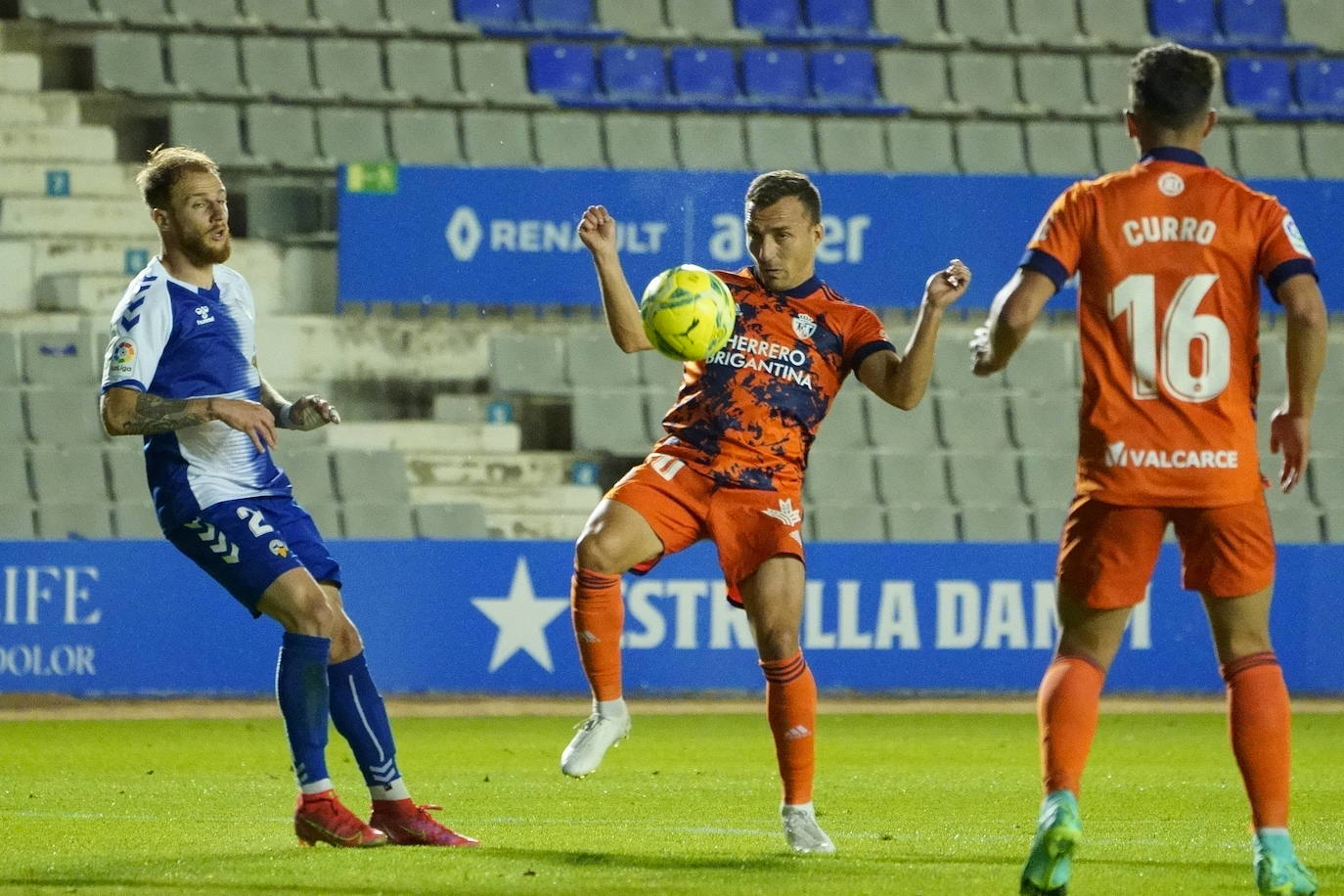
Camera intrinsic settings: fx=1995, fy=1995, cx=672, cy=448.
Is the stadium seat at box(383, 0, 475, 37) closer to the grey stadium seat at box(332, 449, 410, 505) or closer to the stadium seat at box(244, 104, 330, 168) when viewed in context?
the stadium seat at box(244, 104, 330, 168)

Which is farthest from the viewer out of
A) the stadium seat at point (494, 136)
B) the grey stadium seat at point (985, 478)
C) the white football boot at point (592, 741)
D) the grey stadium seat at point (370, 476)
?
the stadium seat at point (494, 136)

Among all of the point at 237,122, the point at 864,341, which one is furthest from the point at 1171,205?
the point at 237,122

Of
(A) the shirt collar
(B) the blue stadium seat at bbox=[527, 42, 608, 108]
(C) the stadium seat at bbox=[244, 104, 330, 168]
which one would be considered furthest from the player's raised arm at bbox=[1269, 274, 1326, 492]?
(B) the blue stadium seat at bbox=[527, 42, 608, 108]

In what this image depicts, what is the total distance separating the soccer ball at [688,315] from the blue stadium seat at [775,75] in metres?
10.7

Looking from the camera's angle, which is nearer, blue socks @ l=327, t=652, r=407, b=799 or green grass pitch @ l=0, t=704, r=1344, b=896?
green grass pitch @ l=0, t=704, r=1344, b=896

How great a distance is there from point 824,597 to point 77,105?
282 inches

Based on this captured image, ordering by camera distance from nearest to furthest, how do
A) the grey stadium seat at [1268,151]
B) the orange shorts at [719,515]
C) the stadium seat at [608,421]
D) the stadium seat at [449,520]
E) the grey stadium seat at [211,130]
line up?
the orange shorts at [719,515], the stadium seat at [449,520], the stadium seat at [608,421], the grey stadium seat at [211,130], the grey stadium seat at [1268,151]

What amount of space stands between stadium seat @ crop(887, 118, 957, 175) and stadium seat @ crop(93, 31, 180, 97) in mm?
5677

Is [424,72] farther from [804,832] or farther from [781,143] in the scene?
[804,832]

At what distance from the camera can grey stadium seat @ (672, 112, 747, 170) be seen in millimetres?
15742

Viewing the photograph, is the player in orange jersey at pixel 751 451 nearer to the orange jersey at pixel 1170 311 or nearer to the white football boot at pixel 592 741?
the white football boot at pixel 592 741

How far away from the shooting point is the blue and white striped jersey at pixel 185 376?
5461 millimetres

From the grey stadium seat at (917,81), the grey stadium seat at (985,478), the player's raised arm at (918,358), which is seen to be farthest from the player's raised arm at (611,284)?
the grey stadium seat at (917,81)

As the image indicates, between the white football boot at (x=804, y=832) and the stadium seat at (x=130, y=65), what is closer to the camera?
the white football boot at (x=804, y=832)
